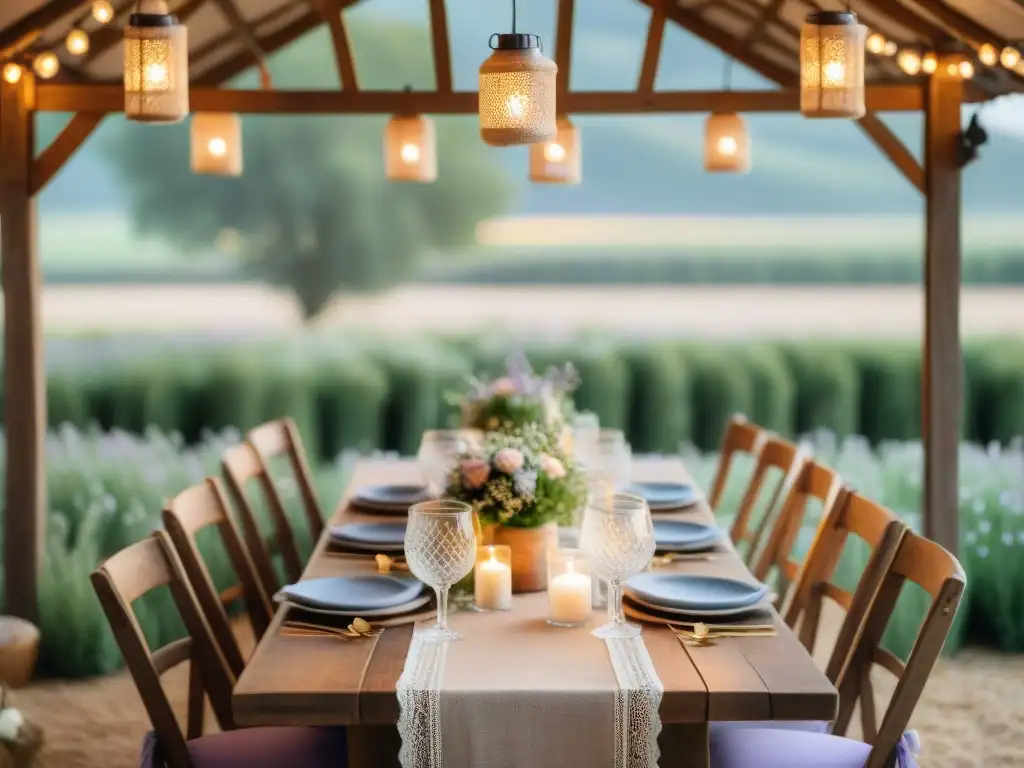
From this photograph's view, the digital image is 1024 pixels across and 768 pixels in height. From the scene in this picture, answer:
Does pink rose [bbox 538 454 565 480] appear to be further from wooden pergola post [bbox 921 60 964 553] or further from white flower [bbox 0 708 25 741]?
wooden pergola post [bbox 921 60 964 553]

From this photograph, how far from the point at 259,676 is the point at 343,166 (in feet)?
16.3

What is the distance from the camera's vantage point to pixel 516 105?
2631mm

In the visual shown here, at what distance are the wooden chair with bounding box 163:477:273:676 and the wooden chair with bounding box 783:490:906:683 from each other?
1278 millimetres

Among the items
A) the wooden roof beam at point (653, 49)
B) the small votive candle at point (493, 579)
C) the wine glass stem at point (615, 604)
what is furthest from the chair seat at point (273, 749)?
the wooden roof beam at point (653, 49)

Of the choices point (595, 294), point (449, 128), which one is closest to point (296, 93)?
point (449, 128)

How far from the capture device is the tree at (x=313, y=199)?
22.7 ft

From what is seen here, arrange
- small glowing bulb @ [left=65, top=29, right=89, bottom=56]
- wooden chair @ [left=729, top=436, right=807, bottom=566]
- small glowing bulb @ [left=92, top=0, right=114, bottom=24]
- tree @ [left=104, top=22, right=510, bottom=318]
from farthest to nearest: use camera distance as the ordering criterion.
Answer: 1. tree @ [left=104, top=22, right=510, bottom=318]
2. small glowing bulb @ [left=65, top=29, right=89, bottom=56]
3. small glowing bulb @ [left=92, top=0, right=114, bottom=24]
4. wooden chair @ [left=729, top=436, right=807, bottom=566]

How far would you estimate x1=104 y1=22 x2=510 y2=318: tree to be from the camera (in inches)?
273

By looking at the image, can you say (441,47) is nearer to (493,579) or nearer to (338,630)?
(493,579)

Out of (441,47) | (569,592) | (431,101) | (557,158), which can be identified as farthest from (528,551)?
(441,47)

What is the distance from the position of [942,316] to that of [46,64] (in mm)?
3038

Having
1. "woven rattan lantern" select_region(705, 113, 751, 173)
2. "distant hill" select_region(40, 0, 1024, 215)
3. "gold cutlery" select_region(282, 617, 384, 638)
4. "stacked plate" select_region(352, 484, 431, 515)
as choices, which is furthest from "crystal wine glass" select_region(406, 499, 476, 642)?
"distant hill" select_region(40, 0, 1024, 215)

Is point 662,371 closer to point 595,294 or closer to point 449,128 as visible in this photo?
point 595,294

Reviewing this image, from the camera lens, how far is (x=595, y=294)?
7176 mm
